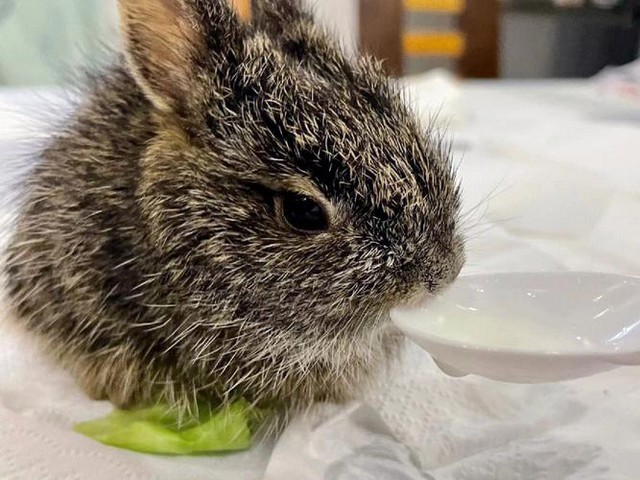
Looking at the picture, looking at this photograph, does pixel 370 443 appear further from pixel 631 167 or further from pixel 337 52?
pixel 631 167

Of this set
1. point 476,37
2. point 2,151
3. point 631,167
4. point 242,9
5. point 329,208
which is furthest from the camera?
point 476,37

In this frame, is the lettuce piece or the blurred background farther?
the blurred background

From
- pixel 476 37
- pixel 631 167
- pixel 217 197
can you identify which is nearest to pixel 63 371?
pixel 217 197

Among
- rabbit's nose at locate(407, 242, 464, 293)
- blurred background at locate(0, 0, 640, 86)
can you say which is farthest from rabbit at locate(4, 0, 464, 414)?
blurred background at locate(0, 0, 640, 86)

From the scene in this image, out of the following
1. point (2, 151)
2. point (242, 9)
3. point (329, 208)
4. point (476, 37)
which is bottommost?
point (476, 37)

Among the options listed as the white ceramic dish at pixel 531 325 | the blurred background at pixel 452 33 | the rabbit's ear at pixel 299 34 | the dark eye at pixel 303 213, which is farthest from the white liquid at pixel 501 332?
the blurred background at pixel 452 33

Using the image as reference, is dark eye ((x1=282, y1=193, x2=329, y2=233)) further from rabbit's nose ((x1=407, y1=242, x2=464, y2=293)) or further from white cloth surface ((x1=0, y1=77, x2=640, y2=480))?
white cloth surface ((x1=0, y1=77, x2=640, y2=480))

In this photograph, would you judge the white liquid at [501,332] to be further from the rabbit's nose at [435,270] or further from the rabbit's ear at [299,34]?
the rabbit's ear at [299,34]
